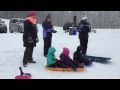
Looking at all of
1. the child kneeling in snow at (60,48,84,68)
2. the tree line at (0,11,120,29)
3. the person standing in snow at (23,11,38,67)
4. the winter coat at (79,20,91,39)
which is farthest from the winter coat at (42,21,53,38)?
the tree line at (0,11,120,29)

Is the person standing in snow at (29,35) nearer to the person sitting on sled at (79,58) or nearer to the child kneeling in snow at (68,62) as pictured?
the child kneeling in snow at (68,62)

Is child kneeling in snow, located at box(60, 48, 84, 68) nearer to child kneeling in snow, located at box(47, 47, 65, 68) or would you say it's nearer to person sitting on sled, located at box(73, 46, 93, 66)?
child kneeling in snow, located at box(47, 47, 65, 68)

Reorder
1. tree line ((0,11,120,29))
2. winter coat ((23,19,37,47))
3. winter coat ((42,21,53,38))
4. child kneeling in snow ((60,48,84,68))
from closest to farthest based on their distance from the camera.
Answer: child kneeling in snow ((60,48,84,68)), winter coat ((23,19,37,47)), winter coat ((42,21,53,38)), tree line ((0,11,120,29))

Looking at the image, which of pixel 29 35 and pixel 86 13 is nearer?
pixel 29 35

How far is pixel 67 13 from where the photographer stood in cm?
8144

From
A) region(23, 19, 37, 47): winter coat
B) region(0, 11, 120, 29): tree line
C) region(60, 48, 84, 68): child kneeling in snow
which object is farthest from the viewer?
region(0, 11, 120, 29): tree line

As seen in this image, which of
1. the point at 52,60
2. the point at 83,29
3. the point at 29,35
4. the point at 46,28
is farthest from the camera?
the point at 83,29

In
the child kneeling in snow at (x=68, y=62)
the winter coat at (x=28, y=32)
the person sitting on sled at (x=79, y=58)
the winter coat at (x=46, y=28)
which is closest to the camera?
the child kneeling in snow at (x=68, y=62)

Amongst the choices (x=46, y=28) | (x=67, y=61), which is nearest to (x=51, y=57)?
(x=67, y=61)

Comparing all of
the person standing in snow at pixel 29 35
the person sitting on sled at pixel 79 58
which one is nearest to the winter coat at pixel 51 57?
the person standing in snow at pixel 29 35

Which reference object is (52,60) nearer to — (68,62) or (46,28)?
(68,62)

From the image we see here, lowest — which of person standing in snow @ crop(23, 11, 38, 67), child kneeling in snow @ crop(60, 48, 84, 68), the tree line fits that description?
child kneeling in snow @ crop(60, 48, 84, 68)
